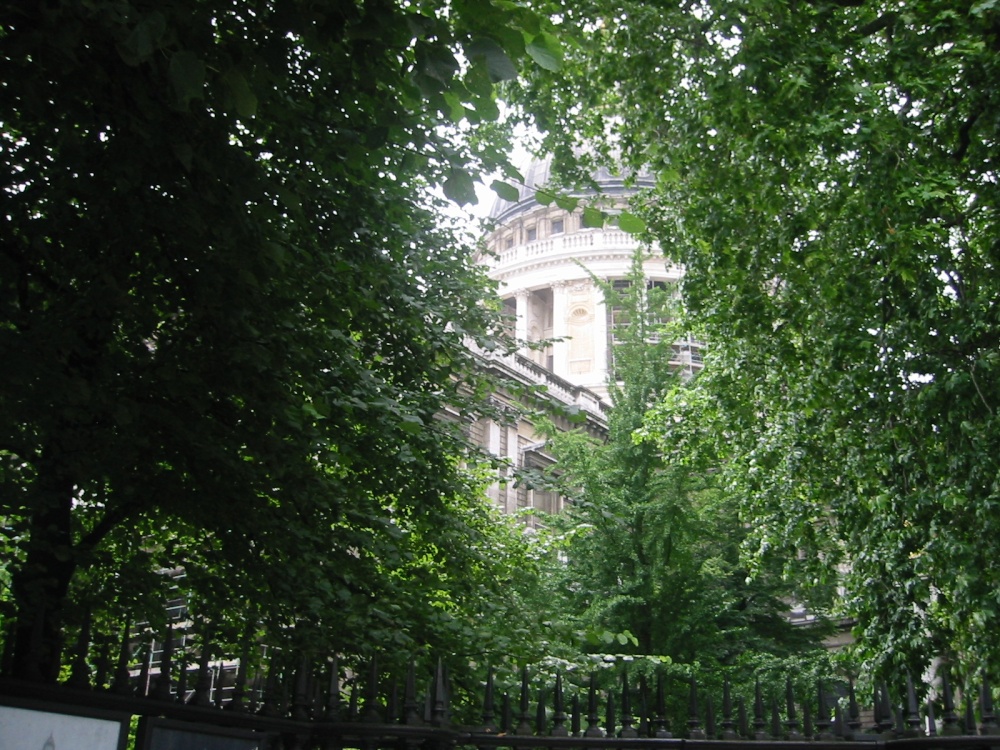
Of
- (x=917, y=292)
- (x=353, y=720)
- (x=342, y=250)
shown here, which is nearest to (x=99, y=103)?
(x=342, y=250)

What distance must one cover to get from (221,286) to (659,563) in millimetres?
13316

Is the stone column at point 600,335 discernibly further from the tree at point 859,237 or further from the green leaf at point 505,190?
the green leaf at point 505,190

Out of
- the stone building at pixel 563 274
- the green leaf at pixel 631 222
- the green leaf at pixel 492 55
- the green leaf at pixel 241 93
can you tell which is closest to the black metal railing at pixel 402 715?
the green leaf at pixel 631 222

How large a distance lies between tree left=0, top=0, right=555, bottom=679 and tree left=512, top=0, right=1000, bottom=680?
3745mm

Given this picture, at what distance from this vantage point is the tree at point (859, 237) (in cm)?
986

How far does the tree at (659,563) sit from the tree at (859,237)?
5.13 m

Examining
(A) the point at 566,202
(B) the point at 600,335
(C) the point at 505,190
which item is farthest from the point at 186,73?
(B) the point at 600,335

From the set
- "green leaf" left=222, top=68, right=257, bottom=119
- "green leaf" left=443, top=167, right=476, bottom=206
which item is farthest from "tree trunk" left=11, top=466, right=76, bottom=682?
"green leaf" left=443, top=167, right=476, bottom=206

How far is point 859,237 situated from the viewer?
1099cm

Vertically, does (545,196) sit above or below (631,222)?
above

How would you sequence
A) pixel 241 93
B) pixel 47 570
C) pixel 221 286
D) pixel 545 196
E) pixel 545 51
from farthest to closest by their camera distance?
pixel 47 570, pixel 221 286, pixel 545 196, pixel 545 51, pixel 241 93

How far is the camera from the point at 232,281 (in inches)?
239

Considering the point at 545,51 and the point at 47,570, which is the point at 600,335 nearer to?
the point at 47,570

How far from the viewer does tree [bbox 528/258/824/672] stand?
18.1 m
